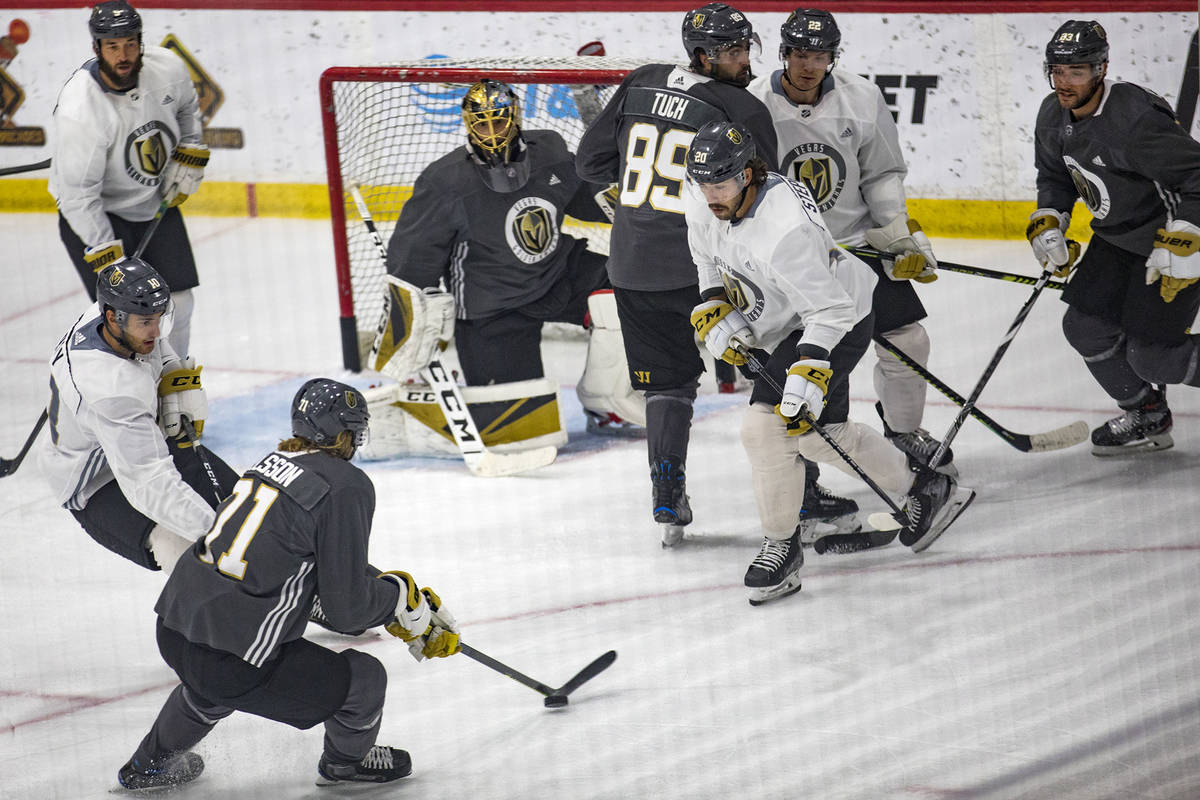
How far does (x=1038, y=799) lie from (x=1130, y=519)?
125cm

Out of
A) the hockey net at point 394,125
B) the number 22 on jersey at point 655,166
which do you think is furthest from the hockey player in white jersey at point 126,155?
the number 22 on jersey at point 655,166

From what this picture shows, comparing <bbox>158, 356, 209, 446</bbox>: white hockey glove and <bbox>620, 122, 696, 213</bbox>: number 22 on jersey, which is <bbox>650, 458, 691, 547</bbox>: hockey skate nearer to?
<bbox>620, 122, 696, 213</bbox>: number 22 on jersey

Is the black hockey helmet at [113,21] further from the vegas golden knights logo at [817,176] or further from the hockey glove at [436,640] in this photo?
the hockey glove at [436,640]

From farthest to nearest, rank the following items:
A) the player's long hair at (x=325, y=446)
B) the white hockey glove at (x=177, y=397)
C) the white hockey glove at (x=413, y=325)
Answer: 1. the white hockey glove at (x=413, y=325)
2. the white hockey glove at (x=177, y=397)
3. the player's long hair at (x=325, y=446)

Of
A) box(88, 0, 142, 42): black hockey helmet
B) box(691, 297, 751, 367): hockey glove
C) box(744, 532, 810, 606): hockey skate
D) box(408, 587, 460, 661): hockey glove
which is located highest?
box(88, 0, 142, 42): black hockey helmet

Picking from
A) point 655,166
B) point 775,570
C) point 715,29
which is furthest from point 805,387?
point 715,29

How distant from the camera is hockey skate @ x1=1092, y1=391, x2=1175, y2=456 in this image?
12.6 feet

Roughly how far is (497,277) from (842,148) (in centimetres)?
113

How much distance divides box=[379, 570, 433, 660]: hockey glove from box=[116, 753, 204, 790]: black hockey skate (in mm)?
469

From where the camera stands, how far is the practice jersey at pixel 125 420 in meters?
2.75

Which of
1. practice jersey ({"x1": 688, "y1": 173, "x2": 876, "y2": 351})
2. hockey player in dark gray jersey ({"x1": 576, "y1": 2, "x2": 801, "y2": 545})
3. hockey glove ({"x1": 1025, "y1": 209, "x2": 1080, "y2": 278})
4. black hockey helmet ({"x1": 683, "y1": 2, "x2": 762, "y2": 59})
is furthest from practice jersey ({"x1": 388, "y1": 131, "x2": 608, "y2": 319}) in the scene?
hockey glove ({"x1": 1025, "y1": 209, "x2": 1080, "y2": 278})

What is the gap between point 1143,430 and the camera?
12.6 ft

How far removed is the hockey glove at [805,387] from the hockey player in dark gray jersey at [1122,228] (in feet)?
3.27

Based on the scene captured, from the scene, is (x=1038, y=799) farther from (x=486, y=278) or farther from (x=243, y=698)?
(x=486, y=278)
